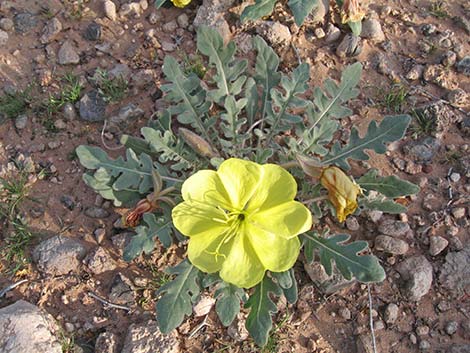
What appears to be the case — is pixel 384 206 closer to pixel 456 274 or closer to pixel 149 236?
pixel 456 274

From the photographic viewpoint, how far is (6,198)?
11.0 ft

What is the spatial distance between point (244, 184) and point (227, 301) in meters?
0.61

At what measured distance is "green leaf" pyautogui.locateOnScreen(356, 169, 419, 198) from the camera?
2.91 meters

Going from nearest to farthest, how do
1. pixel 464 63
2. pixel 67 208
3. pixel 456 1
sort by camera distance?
pixel 67 208 < pixel 464 63 < pixel 456 1

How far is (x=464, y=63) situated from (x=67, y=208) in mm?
2628

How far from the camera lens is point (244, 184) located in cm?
257

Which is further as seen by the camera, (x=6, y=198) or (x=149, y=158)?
(x=6, y=198)

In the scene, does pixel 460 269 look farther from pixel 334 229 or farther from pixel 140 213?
pixel 140 213

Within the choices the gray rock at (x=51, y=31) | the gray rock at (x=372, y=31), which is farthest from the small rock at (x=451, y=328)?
the gray rock at (x=51, y=31)

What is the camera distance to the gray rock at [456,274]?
9.98 ft

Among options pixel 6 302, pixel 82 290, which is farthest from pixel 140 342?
pixel 6 302

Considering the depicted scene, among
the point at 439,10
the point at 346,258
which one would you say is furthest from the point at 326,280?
the point at 439,10

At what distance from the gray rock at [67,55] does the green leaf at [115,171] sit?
897 millimetres

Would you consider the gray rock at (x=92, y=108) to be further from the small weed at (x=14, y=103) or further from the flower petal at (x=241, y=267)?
the flower petal at (x=241, y=267)
